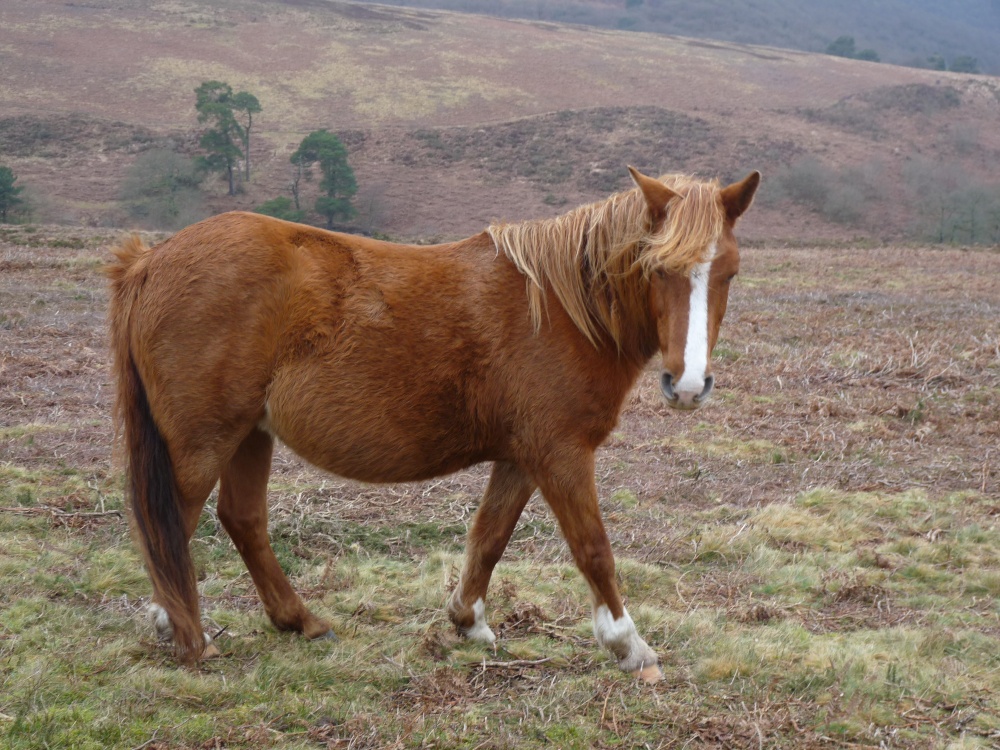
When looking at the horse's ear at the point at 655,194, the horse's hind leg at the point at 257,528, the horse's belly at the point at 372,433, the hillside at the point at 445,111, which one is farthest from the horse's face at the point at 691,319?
the hillside at the point at 445,111

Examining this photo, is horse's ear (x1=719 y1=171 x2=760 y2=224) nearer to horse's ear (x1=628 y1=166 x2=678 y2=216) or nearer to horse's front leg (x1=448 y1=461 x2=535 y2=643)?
horse's ear (x1=628 y1=166 x2=678 y2=216)

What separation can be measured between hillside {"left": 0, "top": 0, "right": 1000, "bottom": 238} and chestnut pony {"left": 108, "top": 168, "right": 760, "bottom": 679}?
32959 millimetres

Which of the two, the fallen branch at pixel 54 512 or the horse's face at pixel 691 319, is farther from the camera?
the fallen branch at pixel 54 512

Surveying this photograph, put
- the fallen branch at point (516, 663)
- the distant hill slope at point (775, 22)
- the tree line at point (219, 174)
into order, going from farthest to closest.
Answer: the distant hill slope at point (775, 22), the tree line at point (219, 174), the fallen branch at point (516, 663)

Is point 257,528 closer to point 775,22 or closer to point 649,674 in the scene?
point 649,674

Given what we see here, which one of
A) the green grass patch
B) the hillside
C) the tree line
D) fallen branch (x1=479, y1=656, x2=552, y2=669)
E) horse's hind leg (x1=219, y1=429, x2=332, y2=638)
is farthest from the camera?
the hillside

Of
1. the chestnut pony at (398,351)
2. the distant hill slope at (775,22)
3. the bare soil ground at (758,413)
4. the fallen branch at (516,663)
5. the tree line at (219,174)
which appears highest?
the distant hill slope at (775,22)

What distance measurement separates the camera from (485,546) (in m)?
4.36

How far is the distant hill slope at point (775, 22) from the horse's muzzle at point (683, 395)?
126m

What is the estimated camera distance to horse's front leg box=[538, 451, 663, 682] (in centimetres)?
389

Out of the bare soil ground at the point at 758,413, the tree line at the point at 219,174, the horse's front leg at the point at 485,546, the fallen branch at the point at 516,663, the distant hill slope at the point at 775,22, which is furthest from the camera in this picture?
the distant hill slope at the point at 775,22

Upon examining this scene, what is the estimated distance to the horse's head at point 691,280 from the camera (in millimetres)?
3545

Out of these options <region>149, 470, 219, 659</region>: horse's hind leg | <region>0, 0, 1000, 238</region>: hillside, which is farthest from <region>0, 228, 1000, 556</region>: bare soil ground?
<region>0, 0, 1000, 238</region>: hillside

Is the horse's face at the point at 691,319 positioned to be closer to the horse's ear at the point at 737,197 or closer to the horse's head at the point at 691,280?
the horse's head at the point at 691,280
